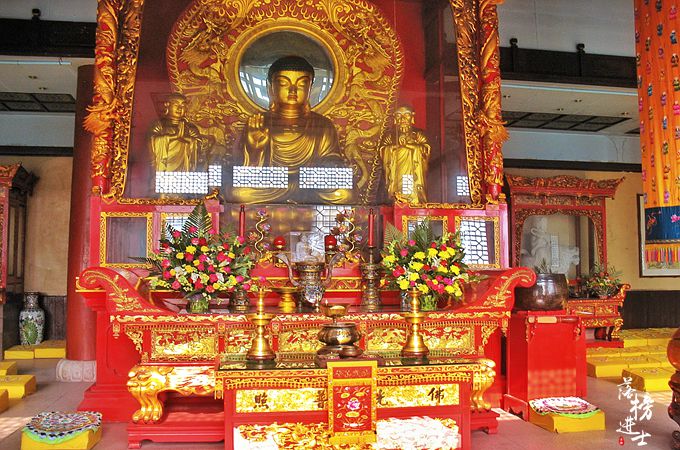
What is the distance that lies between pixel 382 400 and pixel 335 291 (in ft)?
5.69

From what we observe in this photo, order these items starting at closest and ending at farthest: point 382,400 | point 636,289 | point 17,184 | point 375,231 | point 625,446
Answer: point 382,400
point 625,446
point 375,231
point 17,184
point 636,289

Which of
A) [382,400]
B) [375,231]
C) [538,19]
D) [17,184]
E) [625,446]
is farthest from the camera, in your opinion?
[17,184]

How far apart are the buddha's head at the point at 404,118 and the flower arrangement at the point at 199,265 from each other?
6.43ft

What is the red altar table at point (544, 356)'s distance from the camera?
4180 millimetres

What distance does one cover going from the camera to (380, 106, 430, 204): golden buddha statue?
5.26m

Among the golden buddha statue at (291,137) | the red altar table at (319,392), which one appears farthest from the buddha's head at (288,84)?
the red altar table at (319,392)

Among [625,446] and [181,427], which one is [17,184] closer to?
[181,427]

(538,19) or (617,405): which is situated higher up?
(538,19)

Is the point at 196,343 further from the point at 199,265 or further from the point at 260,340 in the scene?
the point at 260,340

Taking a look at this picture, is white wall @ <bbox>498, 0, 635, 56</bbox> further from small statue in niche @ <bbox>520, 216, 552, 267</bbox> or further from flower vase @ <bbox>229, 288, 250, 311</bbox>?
flower vase @ <bbox>229, 288, 250, 311</bbox>

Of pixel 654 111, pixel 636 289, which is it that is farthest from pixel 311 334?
pixel 636 289

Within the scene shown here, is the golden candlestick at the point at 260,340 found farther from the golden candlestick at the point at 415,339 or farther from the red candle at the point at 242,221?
the red candle at the point at 242,221

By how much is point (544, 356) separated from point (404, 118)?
234 cm

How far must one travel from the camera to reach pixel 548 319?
4230mm
